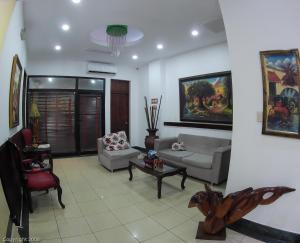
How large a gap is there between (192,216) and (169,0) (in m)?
3.00

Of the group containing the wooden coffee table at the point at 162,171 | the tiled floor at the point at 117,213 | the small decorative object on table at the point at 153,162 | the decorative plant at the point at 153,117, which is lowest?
the tiled floor at the point at 117,213

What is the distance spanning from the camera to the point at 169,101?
5.95 metres

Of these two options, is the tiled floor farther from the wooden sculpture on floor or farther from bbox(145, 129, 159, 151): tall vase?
bbox(145, 129, 159, 151): tall vase

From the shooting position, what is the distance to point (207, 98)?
4.92 metres

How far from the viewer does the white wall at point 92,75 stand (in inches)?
230

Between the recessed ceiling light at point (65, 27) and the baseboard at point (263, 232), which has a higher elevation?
the recessed ceiling light at point (65, 27)

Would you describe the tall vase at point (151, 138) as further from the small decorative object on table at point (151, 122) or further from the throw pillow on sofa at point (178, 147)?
the throw pillow on sofa at point (178, 147)

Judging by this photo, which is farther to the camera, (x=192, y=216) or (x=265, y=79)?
(x=192, y=216)

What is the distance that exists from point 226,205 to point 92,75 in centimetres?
547

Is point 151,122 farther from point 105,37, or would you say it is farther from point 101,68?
point 105,37

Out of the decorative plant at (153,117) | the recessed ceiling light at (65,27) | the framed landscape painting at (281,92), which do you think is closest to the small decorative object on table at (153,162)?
the framed landscape painting at (281,92)

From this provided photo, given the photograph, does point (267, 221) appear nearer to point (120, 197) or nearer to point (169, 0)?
point (120, 197)

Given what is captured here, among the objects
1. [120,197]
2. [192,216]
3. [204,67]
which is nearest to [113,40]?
[204,67]

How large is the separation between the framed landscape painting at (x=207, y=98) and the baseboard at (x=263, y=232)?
2405 mm
